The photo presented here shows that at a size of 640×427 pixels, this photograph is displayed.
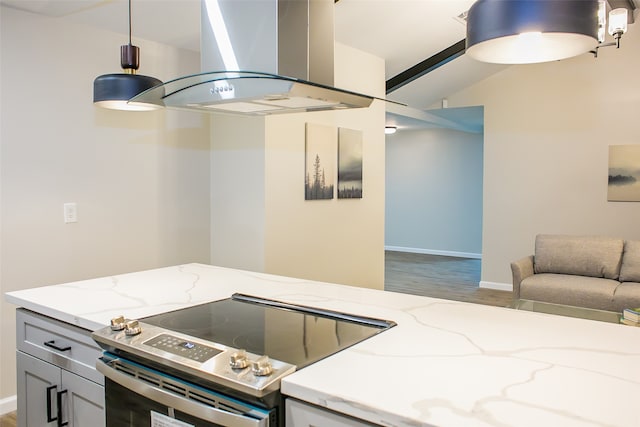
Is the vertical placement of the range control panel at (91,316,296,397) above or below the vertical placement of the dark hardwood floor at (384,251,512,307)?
above

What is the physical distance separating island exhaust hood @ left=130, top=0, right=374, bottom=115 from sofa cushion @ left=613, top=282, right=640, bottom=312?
11.6 ft

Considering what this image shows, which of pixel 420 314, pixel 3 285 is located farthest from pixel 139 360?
pixel 3 285

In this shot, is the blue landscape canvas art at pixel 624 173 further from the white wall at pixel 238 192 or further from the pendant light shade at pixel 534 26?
the pendant light shade at pixel 534 26

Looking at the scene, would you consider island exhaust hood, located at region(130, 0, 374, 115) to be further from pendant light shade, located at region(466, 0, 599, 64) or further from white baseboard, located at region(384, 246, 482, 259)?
white baseboard, located at region(384, 246, 482, 259)

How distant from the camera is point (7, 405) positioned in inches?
116

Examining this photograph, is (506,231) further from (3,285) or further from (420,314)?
(3,285)

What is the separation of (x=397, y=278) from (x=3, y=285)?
5.30 m

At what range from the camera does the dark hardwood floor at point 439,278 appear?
6160 mm

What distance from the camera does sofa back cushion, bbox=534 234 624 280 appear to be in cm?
484

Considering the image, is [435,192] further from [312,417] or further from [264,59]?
[312,417]

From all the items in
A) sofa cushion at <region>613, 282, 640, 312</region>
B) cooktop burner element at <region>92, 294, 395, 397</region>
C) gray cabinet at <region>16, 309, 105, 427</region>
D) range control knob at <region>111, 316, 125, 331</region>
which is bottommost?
sofa cushion at <region>613, 282, 640, 312</region>

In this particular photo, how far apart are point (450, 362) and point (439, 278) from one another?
621 cm

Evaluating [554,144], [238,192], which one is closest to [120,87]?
[238,192]

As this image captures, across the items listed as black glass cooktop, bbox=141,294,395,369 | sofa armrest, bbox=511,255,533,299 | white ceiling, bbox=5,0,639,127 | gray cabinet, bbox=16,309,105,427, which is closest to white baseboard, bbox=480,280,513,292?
sofa armrest, bbox=511,255,533,299
